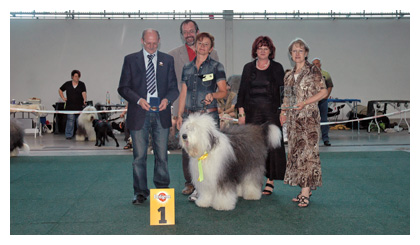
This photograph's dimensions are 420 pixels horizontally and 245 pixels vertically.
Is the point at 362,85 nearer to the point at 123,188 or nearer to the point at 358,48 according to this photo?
the point at 358,48

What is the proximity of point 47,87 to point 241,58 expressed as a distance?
704cm

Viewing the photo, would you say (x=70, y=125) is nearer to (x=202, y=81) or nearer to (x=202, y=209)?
(x=202, y=81)

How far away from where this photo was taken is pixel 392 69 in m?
15.1

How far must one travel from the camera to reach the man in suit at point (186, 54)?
3.86 meters

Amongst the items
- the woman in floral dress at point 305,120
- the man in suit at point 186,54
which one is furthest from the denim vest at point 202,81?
the woman in floral dress at point 305,120

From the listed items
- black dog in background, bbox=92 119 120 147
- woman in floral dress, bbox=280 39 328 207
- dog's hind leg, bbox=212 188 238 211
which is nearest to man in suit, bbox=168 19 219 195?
dog's hind leg, bbox=212 188 238 211

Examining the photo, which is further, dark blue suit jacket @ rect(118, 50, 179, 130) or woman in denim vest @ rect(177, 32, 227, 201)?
woman in denim vest @ rect(177, 32, 227, 201)

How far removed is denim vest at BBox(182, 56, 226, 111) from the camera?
361 cm

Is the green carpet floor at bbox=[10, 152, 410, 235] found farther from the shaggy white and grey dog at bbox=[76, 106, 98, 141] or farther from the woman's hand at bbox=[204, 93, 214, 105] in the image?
the shaggy white and grey dog at bbox=[76, 106, 98, 141]

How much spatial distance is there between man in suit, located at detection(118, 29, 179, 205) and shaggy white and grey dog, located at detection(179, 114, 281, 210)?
0.43m

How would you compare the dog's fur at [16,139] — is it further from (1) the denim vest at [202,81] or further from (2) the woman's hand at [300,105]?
(2) the woman's hand at [300,105]

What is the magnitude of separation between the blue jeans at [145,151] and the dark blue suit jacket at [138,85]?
0.19ft

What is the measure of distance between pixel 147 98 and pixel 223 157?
89cm

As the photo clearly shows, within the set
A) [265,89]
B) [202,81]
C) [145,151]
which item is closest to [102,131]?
[145,151]
